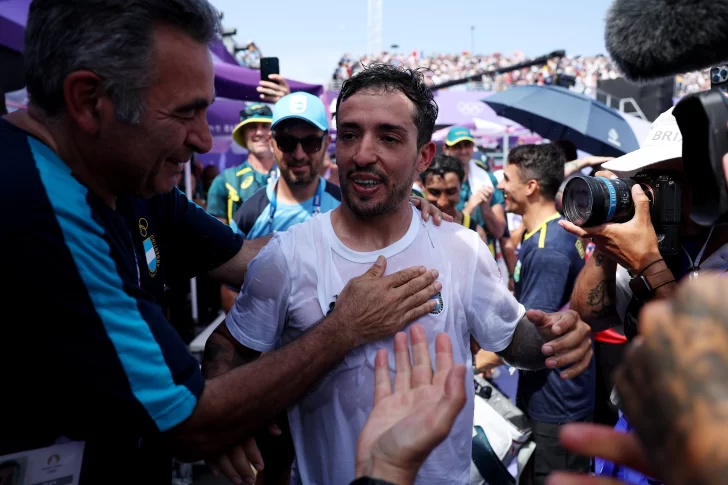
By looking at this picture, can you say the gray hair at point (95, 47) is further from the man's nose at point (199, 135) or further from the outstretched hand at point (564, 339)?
the outstretched hand at point (564, 339)

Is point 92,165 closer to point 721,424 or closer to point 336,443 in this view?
point 336,443

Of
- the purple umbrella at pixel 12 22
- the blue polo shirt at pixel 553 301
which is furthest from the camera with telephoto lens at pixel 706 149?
the purple umbrella at pixel 12 22

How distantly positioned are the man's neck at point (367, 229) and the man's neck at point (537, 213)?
7.00ft

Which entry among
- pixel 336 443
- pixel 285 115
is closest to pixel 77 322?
pixel 336 443

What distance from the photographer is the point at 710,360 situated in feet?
1.79

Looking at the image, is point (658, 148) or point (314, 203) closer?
point (658, 148)

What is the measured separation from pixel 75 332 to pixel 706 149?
1.42 metres

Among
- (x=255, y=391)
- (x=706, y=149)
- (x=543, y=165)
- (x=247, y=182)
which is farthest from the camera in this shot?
(x=247, y=182)

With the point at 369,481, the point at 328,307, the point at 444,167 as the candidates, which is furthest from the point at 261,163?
the point at 369,481

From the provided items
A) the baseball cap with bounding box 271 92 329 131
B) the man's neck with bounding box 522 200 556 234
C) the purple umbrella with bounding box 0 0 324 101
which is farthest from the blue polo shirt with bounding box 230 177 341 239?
the man's neck with bounding box 522 200 556 234

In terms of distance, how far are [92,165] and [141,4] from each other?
0.41m

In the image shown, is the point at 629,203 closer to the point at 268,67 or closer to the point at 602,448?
the point at 602,448

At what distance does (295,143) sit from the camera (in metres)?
3.69

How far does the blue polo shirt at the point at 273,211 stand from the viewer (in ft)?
A: 12.2
